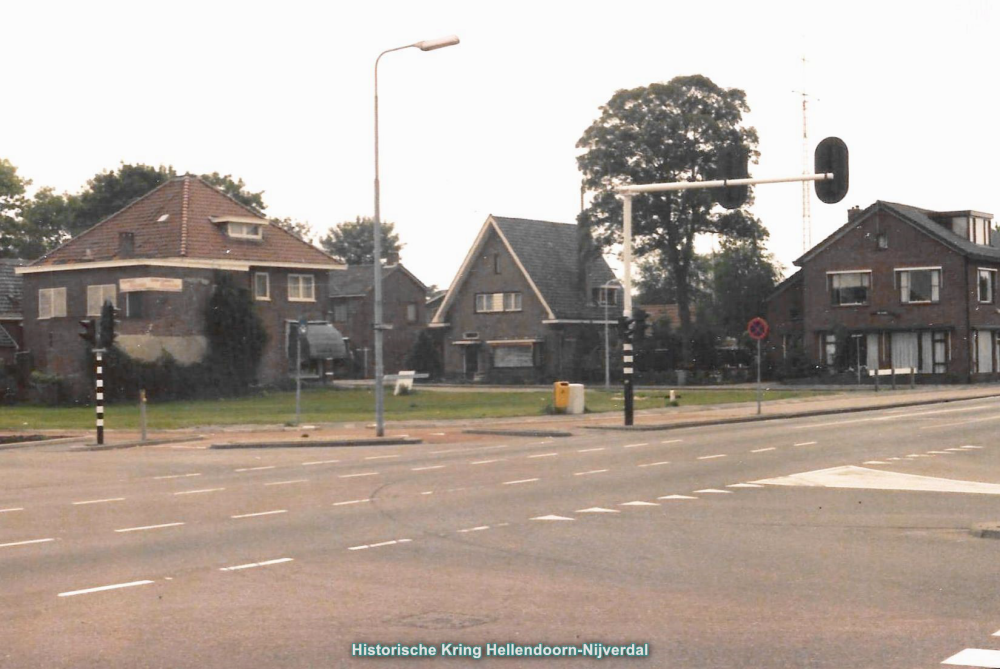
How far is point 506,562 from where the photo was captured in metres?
11.6

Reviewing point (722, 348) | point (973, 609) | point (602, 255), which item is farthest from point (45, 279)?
point (973, 609)

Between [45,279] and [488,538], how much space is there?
53.1m

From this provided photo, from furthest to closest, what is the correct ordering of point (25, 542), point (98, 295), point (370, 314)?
point (370, 314) < point (98, 295) < point (25, 542)

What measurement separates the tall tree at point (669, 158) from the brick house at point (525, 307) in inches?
134

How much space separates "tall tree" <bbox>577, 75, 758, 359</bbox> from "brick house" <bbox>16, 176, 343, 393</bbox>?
17561 mm

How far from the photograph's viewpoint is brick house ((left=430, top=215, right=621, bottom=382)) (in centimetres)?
7669

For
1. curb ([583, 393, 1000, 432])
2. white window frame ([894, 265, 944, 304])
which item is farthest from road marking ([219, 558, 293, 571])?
white window frame ([894, 265, 944, 304])

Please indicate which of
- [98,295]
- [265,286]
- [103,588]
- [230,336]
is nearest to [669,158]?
[265,286]

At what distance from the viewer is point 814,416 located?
3947 cm

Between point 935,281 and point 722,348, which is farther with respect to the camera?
point 722,348

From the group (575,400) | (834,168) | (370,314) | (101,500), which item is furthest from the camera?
(370,314)

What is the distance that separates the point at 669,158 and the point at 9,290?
119ft

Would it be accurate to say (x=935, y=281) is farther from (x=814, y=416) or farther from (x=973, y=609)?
(x=973, y=609)

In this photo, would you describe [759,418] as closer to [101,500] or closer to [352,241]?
[101,500]
